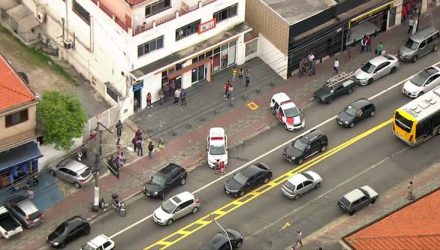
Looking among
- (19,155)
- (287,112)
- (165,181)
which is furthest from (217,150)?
(19,155)

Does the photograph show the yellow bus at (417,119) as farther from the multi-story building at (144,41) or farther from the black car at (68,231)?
the black car at (68,231)

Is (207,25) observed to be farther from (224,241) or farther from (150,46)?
(224,241)

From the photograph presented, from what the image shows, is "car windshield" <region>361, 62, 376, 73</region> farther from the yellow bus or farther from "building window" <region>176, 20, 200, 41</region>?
"building window" <region>176, 20, 200, 41</region>

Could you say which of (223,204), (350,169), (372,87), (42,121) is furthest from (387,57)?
(42,121)

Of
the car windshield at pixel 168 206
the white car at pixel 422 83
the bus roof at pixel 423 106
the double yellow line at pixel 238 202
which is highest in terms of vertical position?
the bus roof at pixel 423 106

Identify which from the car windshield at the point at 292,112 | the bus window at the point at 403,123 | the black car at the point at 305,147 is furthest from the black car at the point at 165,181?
the bus window at the point at 403,123

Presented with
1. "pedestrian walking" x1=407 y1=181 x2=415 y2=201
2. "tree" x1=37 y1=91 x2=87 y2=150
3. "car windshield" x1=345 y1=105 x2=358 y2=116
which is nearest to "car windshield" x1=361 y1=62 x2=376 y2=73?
"car windshield" x1=345 y1=105 x2=358 y2=116

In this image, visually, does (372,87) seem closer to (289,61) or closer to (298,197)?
(289,61)
